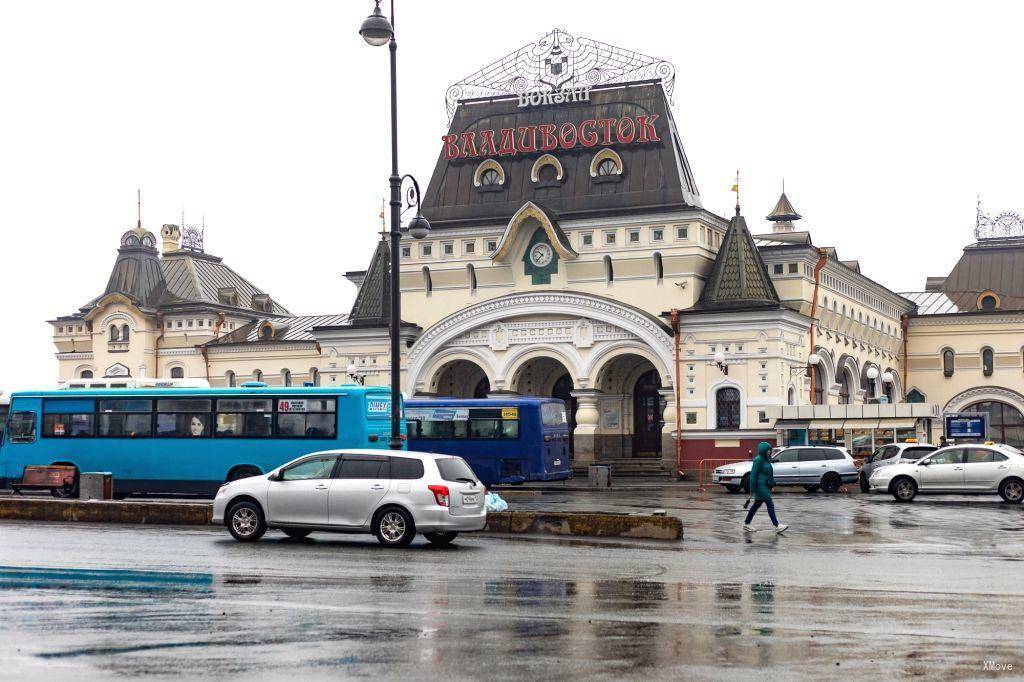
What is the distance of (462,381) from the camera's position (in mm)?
60625

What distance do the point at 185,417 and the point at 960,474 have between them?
64.0ft

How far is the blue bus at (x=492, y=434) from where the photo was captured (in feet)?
140

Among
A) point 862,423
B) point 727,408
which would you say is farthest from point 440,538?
point 727,408

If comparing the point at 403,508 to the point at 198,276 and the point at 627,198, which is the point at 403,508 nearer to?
the point at 627,198

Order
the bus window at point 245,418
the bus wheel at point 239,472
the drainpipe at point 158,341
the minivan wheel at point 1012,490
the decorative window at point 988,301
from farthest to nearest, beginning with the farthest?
the drainpipe at point 158,341, the decorative window at point 988,301, the minivan wheel at point 1012,490, the bus window at point 245,418, the bus wheel at point 239,472

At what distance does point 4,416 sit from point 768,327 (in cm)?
2792

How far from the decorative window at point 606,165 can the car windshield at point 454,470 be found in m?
37.4

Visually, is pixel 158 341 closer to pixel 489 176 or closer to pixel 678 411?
pixel 489 176

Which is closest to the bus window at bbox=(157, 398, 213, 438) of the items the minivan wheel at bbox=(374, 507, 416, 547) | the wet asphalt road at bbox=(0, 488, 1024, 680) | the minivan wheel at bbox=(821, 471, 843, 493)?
the wet asphalt road at bbox=(0, 488, 1024, 680)

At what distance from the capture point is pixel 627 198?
57156mm

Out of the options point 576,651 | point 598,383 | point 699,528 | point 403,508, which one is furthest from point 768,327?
point 576,651

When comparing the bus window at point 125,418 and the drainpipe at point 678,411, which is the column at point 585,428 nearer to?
the drainpipe at point 678,411

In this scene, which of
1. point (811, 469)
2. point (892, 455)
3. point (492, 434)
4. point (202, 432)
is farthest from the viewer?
point (892, 455)

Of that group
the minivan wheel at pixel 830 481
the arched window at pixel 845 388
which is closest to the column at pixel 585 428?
the arched window at pixel 845 388
